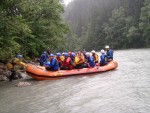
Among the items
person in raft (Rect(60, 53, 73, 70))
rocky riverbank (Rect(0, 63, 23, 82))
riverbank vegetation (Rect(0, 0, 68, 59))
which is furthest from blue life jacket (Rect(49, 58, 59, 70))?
riverbank vegetation (Rect(0, 0, 68, 59))

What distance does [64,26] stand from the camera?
1245 inches

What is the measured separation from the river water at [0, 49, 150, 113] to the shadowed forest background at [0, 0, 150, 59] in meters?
3.59

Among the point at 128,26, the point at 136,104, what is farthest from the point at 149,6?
the point at 136,104

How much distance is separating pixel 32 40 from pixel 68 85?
1203cm

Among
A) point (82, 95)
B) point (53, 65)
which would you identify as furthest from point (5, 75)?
point (82, 95)

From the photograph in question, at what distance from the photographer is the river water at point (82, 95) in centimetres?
1076

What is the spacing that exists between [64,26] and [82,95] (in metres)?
19.4

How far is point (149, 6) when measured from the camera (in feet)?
176

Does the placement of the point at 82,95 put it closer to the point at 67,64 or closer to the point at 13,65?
the point at 67,64

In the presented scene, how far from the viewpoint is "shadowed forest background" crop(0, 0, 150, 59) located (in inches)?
688

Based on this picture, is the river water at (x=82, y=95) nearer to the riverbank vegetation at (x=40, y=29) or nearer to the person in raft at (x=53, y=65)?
the person in raft at (x=53, y=65)

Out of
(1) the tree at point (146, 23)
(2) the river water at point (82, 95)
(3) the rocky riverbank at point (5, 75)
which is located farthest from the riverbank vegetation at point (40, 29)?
(1) the tree at point (146, 23)

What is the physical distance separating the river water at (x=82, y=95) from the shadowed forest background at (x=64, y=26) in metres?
3.59

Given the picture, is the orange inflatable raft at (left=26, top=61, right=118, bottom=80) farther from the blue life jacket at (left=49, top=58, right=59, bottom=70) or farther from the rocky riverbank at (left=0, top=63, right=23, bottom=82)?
the rocky riverbank at (left=0, top=63, right=23, bottom=82)
